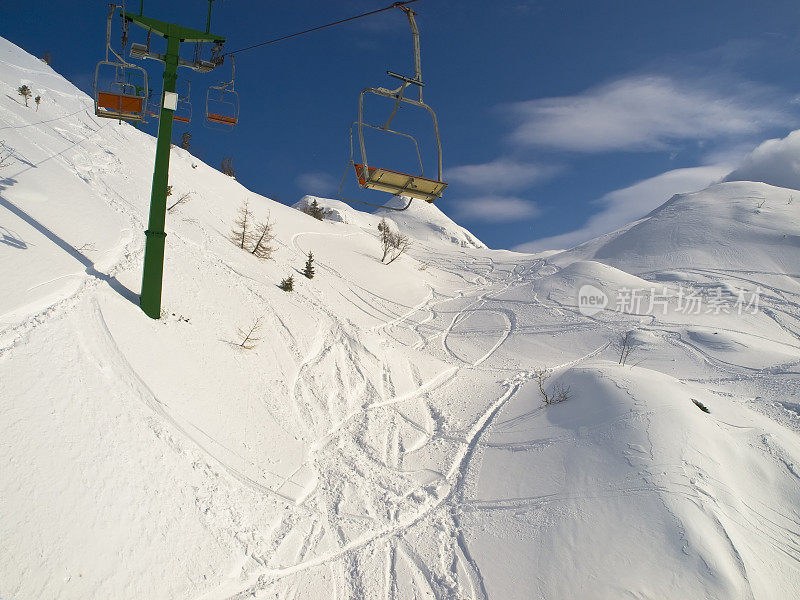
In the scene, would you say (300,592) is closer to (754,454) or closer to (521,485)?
(521,485)

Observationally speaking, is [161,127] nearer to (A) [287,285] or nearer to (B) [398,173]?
(B) [398,173]

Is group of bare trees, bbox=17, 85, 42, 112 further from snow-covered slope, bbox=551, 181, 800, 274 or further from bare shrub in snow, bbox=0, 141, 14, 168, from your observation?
snow-covered slope, bbox=551, 181, 800, 274

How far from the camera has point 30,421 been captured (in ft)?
15.1

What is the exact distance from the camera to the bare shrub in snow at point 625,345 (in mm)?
14227

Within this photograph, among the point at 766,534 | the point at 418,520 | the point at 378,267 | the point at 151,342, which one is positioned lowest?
the point at 378,267

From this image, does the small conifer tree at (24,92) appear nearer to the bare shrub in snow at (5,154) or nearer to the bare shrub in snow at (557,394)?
the bare shrub in snow at (5,154)

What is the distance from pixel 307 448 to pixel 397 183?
493 cm

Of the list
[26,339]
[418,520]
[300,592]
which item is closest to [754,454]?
[418,520]

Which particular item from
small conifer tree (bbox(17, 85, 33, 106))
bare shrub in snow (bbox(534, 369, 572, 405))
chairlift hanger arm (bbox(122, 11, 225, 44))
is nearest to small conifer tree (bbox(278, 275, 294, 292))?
chairlift hanger arm (bbox(122, 11, 225, 44))

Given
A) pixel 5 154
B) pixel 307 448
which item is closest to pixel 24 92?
pixel 5 154

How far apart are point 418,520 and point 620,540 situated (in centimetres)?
277

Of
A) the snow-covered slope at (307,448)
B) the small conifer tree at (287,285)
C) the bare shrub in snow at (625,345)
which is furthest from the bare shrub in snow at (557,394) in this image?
the small conifer tree at (287,285)

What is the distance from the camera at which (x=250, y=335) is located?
9.92m

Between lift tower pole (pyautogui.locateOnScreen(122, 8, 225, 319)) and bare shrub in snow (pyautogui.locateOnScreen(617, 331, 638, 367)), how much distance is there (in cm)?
1333
